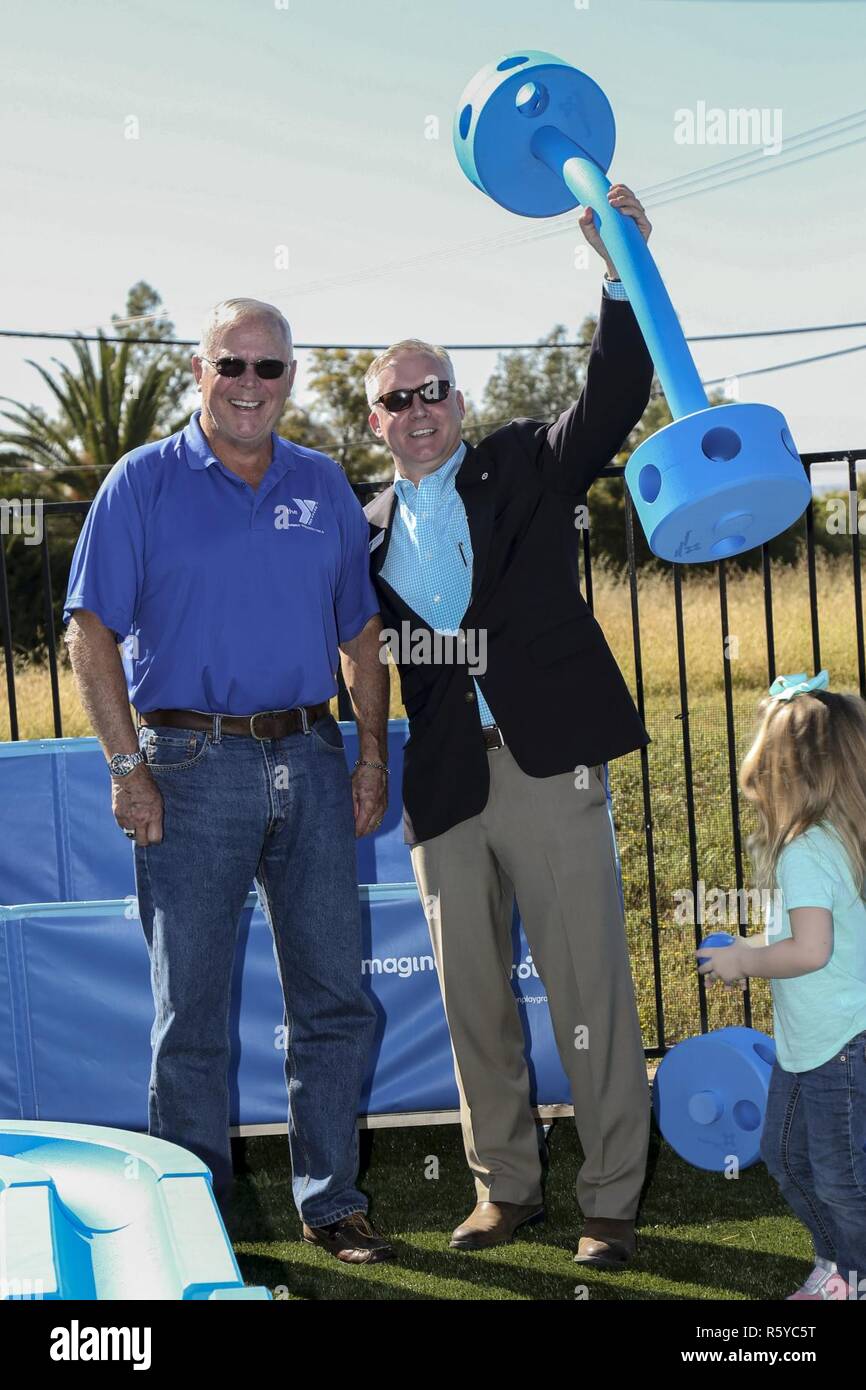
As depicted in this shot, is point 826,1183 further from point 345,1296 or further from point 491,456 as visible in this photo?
point 491,456

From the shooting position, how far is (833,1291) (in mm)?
2988

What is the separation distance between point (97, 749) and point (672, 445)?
2.82 m

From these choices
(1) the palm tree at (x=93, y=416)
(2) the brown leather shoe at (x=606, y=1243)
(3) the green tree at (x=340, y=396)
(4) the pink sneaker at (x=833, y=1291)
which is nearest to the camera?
(4) the pink sneaker at (x=833, y=1291)

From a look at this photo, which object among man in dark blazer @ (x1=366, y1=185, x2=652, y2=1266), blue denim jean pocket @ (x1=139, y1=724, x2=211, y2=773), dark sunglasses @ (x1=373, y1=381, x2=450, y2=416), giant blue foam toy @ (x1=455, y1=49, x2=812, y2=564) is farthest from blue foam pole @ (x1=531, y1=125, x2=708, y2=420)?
blue denim jean pocket @ (x1=139, y1=724, x2=211, y2=773)

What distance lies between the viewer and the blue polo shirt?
3.33 m

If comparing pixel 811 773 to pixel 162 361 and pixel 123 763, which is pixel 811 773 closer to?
pixel 123 763

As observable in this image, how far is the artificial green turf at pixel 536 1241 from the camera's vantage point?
3.34 meters

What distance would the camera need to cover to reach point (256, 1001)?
407 cm

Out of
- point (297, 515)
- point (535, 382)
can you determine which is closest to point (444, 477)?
point (297, 515)

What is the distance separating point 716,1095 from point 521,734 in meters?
1.22

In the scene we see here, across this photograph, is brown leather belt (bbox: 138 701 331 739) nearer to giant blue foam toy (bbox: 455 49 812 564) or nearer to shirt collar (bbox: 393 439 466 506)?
shirt collar (bbox: 393 439 466 506)

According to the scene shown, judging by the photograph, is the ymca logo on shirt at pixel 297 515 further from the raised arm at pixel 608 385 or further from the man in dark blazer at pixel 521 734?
the raised arm at pixel 608 385

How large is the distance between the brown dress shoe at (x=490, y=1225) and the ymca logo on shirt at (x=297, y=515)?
1.75 metres

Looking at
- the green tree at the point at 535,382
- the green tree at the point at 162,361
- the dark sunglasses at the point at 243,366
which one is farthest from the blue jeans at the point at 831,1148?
the green tree at the point at 535,382
